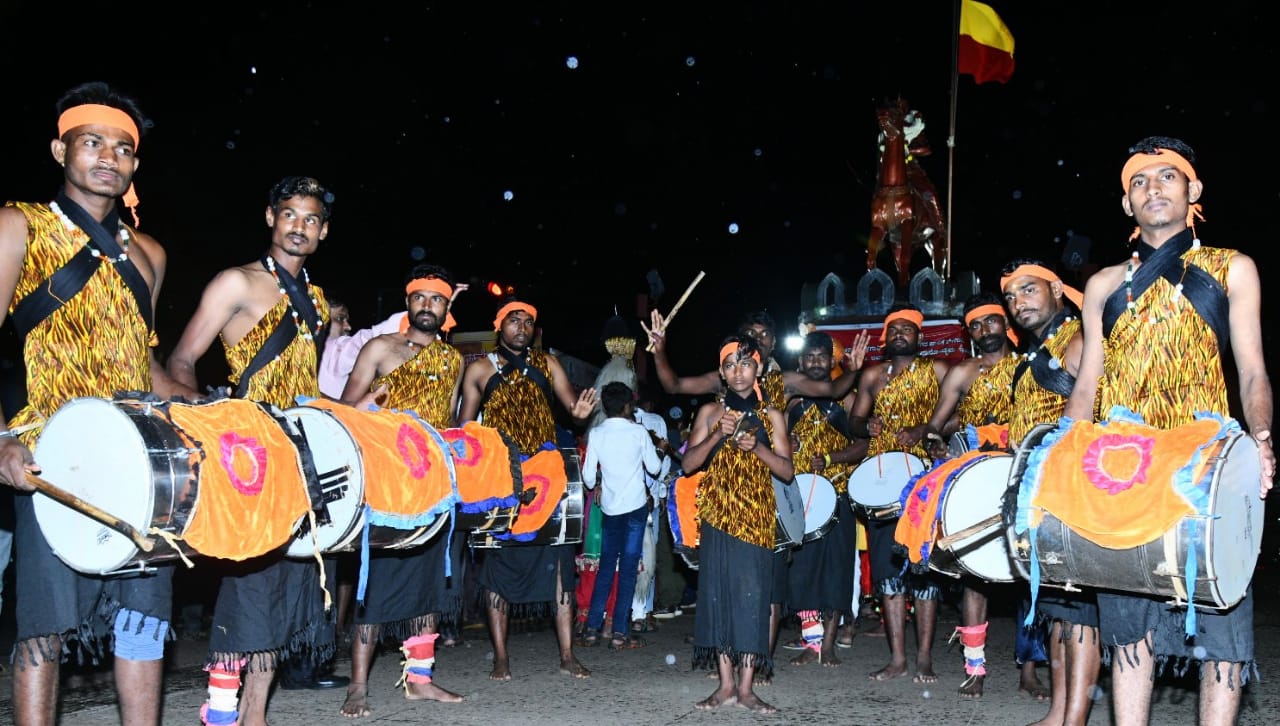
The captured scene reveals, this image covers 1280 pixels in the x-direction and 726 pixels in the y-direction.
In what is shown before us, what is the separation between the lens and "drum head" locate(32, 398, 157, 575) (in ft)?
11.2

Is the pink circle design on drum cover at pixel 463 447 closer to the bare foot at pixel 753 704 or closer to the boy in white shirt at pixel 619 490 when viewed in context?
the bare foot at pixel 753 704

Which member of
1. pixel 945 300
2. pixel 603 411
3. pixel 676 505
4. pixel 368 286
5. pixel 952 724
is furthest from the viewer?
pixel 368 286

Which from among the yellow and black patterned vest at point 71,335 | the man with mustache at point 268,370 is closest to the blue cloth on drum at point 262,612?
the man with mustache at point 268,370

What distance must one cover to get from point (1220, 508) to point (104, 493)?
3.42 m

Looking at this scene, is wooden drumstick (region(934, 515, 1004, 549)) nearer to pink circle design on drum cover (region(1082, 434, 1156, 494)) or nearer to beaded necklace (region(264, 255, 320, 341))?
pink circle design on drum cover (region(1082, 434, 1156, 494))

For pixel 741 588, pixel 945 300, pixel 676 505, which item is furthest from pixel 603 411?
pixel 945 300

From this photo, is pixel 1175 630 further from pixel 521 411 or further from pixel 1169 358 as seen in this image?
pixel 521 411

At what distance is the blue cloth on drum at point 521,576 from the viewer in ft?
22.8

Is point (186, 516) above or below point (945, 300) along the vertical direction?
below

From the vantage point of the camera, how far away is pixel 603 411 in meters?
9.01

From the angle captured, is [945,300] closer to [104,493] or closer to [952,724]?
[952,724]

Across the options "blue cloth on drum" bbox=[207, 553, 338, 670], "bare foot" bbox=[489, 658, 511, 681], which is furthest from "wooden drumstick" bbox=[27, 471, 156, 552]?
"bare foot" bbox=[489, 658, 511, 681]

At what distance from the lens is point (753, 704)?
19.3 ft

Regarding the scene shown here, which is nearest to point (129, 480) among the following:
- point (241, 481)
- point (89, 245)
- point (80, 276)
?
point (241, 481)
